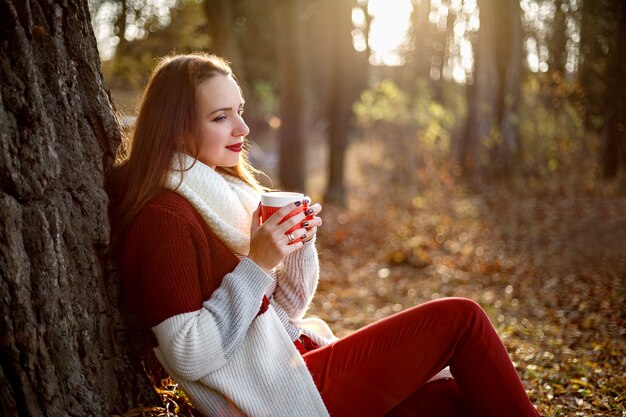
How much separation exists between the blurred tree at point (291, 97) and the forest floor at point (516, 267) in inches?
42.0

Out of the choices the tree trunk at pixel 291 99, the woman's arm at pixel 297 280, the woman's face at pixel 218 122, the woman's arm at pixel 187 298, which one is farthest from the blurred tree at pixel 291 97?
the woman's arm at pixel 187 298

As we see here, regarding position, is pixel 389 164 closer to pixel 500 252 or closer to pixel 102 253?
pixel 500 252

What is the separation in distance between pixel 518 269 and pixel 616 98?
3032mm

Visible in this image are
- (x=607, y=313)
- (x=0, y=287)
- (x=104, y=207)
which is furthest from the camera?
(x=607, y=313)

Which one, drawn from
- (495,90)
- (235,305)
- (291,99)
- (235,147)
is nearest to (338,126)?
(291,99)

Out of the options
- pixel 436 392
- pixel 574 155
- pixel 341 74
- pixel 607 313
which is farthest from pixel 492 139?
pixel 436 392

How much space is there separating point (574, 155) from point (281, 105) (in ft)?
20.0

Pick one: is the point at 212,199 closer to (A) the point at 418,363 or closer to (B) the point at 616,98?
(A) the point at 418,363

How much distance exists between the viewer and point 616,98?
816cm

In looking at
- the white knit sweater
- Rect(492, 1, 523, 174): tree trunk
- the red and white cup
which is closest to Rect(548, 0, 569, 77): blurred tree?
Rect(492, 1, 523, 174): tree trunk

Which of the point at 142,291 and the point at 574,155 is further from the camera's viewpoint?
the point at 574,155

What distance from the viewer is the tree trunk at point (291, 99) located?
10.6 m

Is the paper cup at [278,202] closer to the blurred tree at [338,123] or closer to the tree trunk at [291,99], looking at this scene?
the tree trunk at [291,99]

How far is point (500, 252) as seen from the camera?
26.8ft
